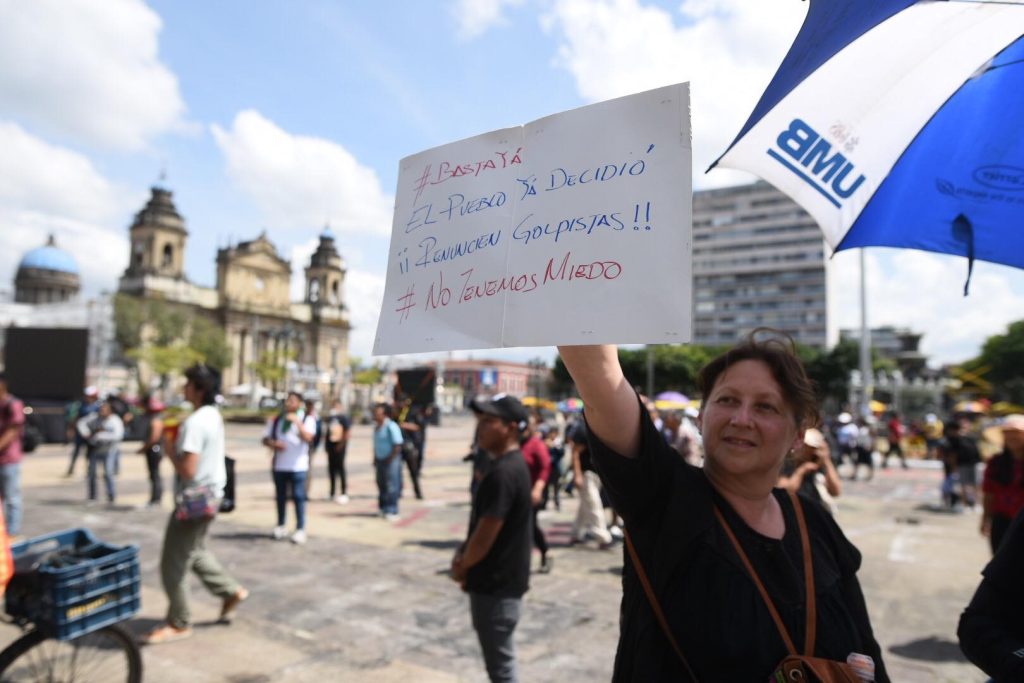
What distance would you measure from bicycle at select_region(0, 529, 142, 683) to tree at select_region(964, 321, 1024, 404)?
3031 inches

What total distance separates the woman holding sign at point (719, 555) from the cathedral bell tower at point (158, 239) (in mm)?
82744

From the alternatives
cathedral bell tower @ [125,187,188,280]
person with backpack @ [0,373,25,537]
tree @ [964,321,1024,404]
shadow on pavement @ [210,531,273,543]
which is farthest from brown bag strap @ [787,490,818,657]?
cathedral bell tower @ [125,187,188,280]

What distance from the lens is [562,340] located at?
57.9 inches

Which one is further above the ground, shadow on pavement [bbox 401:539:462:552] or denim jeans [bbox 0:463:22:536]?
denim jeans [bbox 0:463:22:536]

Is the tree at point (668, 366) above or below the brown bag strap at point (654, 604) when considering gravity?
above

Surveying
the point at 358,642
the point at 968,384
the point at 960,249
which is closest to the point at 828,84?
the point at 960,249

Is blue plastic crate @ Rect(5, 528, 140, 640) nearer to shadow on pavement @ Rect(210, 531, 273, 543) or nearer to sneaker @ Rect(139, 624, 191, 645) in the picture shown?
sneaker @ Rect(139, 624, 191, 645)

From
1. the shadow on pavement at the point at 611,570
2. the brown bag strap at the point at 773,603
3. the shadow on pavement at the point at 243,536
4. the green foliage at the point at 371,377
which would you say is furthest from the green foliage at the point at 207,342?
the brown bag strap at the point at 773,603

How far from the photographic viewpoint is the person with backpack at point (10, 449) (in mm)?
6602

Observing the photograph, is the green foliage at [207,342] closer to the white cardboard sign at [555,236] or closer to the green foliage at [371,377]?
the green foliage at [371,377]

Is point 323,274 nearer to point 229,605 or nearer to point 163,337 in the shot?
point 163,337

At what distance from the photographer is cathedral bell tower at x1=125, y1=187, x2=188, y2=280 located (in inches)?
2955

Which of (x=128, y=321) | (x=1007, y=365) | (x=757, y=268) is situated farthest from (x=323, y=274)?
(x=1007, y=365)

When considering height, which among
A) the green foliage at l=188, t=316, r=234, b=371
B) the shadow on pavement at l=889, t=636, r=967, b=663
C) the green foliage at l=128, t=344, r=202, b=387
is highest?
the green foliage at l=188, t=316, r=234, b=371
